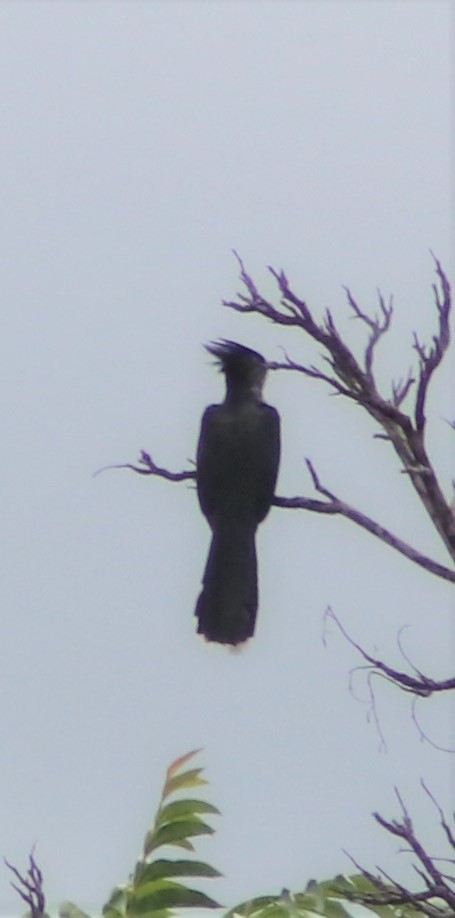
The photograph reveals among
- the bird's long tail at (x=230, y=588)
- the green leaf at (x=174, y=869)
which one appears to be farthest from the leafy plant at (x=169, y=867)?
→ the bird's long tail at (x=230, y=588)

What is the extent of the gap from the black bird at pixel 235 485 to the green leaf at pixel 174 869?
249 centimetres

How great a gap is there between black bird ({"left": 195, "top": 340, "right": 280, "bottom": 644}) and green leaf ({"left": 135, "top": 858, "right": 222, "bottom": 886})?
249cm

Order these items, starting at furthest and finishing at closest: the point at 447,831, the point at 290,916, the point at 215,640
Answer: the point at 215,640 < the point at 290,916 < the point at 447,831

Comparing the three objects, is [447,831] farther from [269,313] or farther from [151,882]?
[269,313]

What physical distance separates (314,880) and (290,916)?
255 millimetres

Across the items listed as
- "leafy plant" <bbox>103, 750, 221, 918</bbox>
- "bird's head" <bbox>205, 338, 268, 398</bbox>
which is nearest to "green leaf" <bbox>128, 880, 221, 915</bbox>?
"leafy plant" <bbox>103, 750, 221, 918</bbox>

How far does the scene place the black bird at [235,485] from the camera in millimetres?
9062

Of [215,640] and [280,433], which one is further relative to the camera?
[280,433]

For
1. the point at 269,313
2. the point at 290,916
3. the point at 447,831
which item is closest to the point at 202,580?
the point at 269,313

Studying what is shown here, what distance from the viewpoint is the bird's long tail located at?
8.95m

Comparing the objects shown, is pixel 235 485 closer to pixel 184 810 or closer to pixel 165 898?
pixel 184 810

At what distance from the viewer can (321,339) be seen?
675 cm

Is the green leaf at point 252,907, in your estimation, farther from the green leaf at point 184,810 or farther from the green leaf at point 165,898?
the green leaf at point 184,810

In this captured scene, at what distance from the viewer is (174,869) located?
644cm
